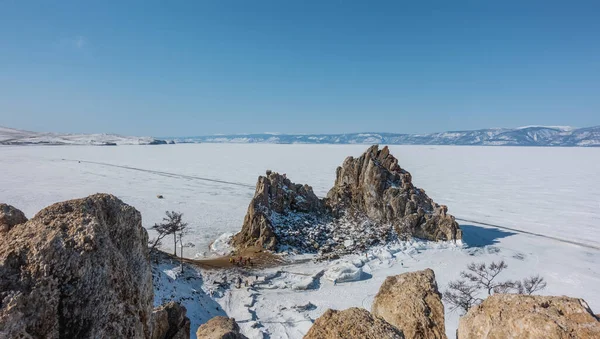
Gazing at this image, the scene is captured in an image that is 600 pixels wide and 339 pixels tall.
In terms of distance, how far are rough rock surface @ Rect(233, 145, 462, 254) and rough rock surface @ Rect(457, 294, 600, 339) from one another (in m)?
25.3

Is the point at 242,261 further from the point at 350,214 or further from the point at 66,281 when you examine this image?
the point at 66,281

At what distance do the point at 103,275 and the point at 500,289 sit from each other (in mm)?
23640

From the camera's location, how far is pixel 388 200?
36.9 metres

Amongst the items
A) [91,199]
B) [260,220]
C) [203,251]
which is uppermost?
[91,199]

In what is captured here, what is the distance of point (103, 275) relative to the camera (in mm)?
4152

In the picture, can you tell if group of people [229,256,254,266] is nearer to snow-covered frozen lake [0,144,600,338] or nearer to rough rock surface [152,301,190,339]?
snow-covered frozen lake [0,144,600,338]

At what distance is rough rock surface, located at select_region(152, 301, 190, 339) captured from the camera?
8383 mm

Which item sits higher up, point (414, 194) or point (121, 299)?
point (121, 299)

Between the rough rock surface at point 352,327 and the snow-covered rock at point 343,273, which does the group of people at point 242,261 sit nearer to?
the snow-covered rock at point 343,273

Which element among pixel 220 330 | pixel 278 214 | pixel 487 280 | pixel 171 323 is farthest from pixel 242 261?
pixel 487 280

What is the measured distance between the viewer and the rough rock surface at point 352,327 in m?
5.44

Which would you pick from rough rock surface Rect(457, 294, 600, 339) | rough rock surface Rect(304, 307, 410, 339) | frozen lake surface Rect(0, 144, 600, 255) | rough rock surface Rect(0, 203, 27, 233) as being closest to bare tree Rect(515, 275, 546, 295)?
rough rock surface Rect(457, 294, 600, 339)

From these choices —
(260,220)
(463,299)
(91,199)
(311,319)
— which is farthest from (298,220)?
(91,199)

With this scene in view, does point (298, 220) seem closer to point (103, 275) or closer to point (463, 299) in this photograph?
point (463, 299)
